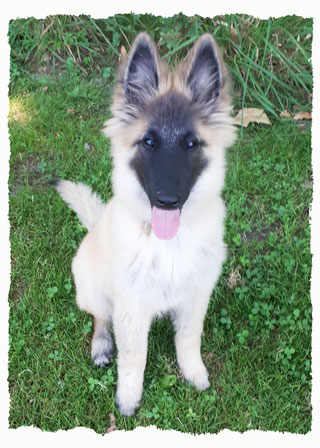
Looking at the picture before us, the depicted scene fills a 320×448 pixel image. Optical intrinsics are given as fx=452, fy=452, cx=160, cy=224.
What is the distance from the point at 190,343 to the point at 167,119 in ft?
5.27

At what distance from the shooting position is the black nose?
2.34 metres

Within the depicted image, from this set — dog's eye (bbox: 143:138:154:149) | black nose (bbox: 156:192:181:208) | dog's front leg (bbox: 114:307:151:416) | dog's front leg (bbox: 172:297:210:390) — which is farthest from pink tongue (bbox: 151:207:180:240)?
dog's front leg (bbox: 172:297:210:390)

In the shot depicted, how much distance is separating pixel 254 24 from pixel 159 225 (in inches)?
118

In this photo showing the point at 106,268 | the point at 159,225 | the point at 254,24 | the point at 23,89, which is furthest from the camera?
the point at 23,89

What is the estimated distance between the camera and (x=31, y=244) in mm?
4008

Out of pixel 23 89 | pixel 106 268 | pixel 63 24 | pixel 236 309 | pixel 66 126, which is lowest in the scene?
pixel 236 309

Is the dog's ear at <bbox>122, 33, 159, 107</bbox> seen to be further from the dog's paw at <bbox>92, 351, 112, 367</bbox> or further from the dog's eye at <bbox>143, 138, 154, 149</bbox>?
the dog's paw at <bbox>92, 351, 112, 367</bbox>

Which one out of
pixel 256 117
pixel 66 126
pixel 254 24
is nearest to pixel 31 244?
pixel 66 126

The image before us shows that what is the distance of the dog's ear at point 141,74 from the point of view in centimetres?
247

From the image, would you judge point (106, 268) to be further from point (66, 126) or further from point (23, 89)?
point (23, 89)

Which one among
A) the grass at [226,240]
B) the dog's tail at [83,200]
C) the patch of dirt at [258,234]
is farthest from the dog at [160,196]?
the patch of dirt at [258,234]

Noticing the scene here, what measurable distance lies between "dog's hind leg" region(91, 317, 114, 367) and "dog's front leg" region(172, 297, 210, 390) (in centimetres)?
53

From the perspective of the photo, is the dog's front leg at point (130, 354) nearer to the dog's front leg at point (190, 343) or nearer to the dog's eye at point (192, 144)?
the dog's front leg at point (190, 343)

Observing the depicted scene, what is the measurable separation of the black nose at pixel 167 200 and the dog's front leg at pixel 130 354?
81 centimetres
